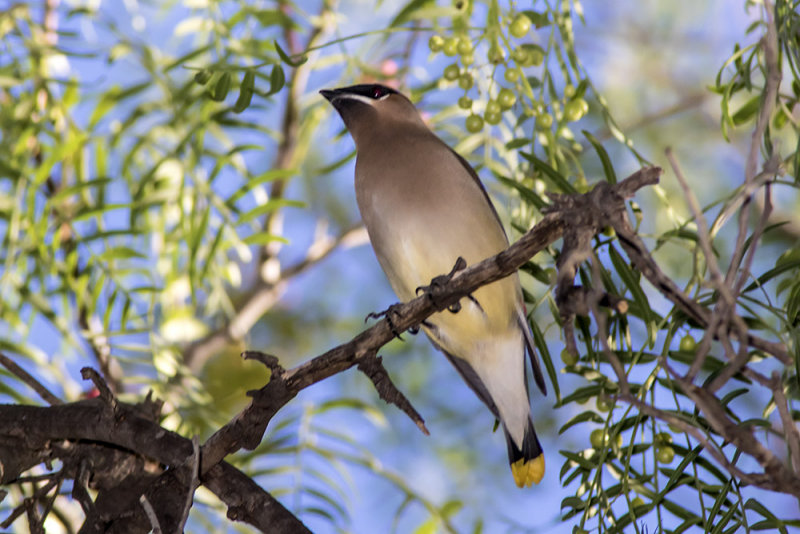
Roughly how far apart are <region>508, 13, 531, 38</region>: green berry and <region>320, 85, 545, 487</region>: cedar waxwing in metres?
0.76

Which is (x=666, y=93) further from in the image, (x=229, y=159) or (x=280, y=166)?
(x=229, y=159)

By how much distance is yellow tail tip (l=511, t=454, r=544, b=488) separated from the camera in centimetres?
336

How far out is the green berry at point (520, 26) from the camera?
2627 mm

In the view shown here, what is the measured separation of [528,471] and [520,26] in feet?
4.79

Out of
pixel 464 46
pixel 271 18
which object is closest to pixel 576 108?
pixel 464 46

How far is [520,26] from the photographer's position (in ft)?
8.64

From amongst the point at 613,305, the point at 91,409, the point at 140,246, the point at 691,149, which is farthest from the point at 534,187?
the point at 691,149

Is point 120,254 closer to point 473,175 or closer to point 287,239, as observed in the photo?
point 287,239

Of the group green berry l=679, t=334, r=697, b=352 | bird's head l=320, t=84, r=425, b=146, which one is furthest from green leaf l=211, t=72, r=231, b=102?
green berry l=679, t=334, r=697, b=352

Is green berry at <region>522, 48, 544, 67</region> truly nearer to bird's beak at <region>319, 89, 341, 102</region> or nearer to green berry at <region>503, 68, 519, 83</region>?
green berry at <region>503, 68, 519, 83</region>

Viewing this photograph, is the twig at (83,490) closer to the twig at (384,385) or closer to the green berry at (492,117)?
the twig at (384,385)

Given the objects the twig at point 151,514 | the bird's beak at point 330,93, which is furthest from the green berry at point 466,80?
the twig at point 151,514

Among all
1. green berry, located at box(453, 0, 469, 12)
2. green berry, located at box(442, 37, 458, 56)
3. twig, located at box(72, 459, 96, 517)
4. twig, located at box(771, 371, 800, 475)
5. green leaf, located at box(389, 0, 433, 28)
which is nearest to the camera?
twig, located at box(771, 371, 800, 475)

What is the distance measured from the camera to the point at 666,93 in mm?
5934
